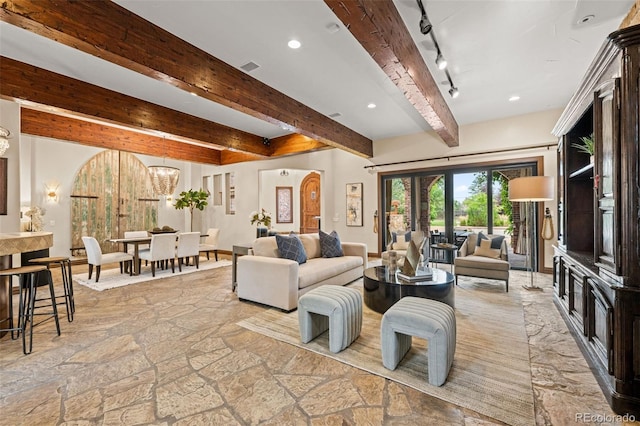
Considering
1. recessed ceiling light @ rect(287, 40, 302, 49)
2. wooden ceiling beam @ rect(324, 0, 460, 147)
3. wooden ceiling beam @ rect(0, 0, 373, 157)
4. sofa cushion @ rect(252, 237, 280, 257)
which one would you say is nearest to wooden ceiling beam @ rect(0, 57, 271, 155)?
wooden ceiling beam @ rect(0, 0, 373, 157)

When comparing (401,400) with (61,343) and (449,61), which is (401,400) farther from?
(449,61)

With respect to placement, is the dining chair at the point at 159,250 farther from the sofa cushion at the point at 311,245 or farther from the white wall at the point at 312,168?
the sofa cushion at the point at 311,245

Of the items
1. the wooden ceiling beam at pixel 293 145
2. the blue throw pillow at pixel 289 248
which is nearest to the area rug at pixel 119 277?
the blue throw pillow at pixel 289 248

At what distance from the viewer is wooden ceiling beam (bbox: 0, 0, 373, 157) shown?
216 centimetres

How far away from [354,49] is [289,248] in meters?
2.66

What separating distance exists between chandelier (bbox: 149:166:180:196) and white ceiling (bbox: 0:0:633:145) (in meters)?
2.60

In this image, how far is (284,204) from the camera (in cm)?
1035

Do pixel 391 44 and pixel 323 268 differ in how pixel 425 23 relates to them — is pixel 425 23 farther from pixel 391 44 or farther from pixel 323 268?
pixel 323 268

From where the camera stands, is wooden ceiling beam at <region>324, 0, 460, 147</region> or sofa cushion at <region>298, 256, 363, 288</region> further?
sofa cushion at <region>298, 256, 363, 288</region>

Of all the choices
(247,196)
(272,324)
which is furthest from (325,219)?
(272,324)

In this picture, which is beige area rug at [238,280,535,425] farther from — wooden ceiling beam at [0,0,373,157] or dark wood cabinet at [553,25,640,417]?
wooden ceiling beam at [0,0,373,157]

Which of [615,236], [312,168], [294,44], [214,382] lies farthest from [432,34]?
[312,168]

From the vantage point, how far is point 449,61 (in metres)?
3.42

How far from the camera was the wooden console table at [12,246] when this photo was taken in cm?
241
